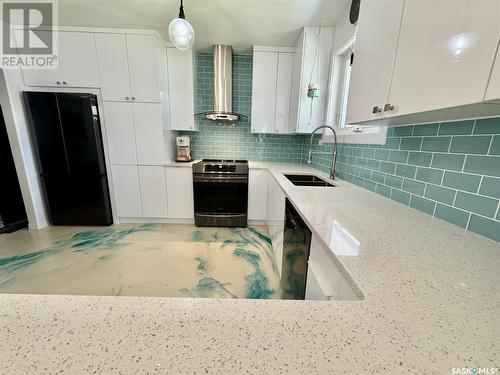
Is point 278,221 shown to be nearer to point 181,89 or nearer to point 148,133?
point 148,133

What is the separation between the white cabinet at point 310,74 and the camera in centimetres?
216

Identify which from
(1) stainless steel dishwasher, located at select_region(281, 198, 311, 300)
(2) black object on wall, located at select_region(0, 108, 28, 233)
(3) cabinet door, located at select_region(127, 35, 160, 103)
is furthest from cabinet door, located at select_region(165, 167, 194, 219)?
(2) black object on wall, located at select_region(0, 108, 28, 233)

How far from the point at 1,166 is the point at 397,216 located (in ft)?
13.0

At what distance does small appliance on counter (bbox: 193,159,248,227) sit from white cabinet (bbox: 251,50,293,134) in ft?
2.39

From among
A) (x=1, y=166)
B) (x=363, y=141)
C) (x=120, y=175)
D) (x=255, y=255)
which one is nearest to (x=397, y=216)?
(x=363, y=141)

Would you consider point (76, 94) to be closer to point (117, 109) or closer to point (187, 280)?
point (117, 109)

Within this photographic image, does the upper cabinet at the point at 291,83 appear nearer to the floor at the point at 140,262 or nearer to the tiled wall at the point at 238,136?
the tiled wall at the point at 238,136

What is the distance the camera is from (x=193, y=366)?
0.30 metres

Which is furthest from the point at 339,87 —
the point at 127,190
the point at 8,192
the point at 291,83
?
the point at 8,192

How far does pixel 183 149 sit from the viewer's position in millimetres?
2891

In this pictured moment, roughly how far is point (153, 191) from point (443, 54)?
2.90 m

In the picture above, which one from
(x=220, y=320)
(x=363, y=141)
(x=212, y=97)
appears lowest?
(x=220, y=320)

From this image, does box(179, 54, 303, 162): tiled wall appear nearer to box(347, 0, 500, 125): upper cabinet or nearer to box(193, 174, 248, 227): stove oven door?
box(193, 174, 248, 227): stove oven door

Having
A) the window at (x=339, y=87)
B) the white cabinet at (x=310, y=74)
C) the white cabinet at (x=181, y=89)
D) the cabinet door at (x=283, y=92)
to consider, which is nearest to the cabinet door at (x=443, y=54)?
the window at (x=339, y=87)
